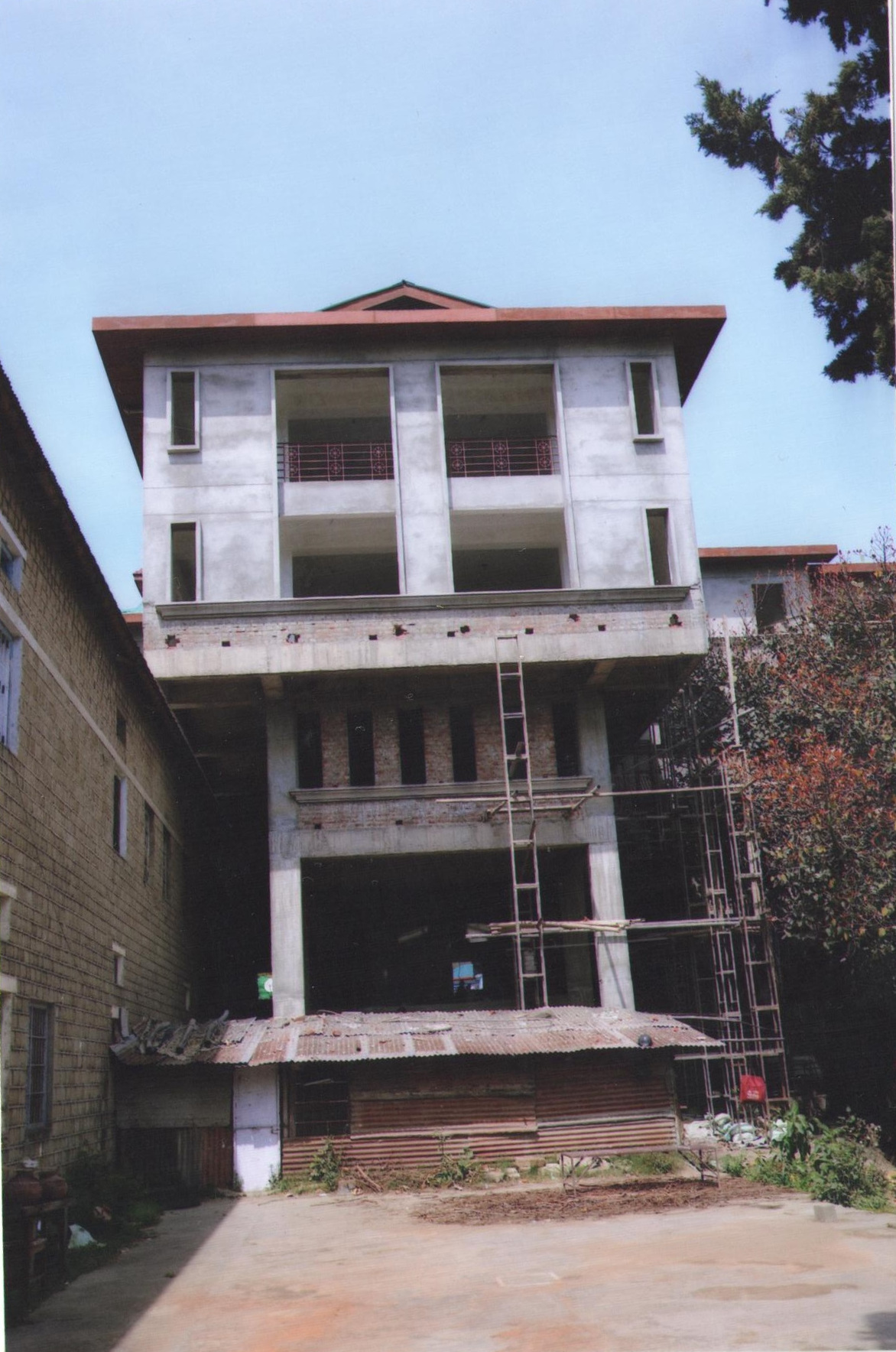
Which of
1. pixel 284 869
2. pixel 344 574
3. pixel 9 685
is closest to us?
pixel 9 685

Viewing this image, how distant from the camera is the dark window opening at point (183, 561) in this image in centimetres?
2728

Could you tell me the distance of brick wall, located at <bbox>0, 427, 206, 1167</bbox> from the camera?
13.3 meters

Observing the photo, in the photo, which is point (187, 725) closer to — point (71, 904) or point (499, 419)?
point (499, 419)

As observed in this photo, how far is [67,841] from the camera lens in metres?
15.8

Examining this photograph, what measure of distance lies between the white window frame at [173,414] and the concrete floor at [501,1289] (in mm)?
16907

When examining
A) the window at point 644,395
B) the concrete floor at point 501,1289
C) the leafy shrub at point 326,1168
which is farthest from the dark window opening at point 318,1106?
the window at point 644,395

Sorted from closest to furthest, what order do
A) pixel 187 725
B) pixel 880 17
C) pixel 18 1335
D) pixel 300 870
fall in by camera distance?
pixel 880 17 → pixel 18 1335 → pixel 300 870 → pixel 187 725

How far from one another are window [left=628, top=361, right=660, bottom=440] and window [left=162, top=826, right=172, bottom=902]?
1400cm

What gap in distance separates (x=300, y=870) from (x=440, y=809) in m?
3.26

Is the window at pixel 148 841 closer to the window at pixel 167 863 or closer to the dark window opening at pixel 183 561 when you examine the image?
the window at pixel 167 863

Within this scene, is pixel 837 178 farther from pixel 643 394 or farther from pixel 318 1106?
pixel 643 394

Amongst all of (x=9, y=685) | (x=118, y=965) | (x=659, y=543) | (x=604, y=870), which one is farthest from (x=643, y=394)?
(x=9, y=685)

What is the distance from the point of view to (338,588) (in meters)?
31.4

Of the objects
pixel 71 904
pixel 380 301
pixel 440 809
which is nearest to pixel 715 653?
pixel 440 809
